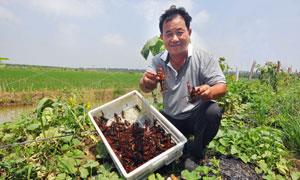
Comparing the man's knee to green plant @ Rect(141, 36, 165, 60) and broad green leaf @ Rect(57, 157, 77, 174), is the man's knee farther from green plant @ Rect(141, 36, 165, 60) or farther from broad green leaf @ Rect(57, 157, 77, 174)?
green plant @ Rect(141, 36, 165, 60)

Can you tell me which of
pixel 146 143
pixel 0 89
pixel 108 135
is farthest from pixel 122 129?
pixel 0 89

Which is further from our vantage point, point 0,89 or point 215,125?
point 0,89

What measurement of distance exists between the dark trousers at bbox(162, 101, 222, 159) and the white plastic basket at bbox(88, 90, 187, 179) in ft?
0.72

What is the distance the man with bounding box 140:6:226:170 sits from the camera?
7.89 ft

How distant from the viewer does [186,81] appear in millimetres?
2557

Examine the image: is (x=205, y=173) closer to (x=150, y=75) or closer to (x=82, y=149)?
(x=150, y=75)

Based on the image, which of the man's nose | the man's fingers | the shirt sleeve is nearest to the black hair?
the man's nose

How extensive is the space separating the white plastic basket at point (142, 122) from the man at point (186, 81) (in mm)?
186

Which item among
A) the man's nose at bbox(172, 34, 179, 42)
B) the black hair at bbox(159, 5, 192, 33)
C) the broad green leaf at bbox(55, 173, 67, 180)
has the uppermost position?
the black hair at bbox(159, 5, 192, 33)

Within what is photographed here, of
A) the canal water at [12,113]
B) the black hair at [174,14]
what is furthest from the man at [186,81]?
the canal water at [12,113]

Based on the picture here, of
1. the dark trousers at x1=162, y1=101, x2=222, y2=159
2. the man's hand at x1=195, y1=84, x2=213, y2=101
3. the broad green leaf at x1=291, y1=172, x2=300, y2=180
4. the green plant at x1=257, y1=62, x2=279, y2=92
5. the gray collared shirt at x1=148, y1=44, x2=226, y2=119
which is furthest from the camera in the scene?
the green plant at x1=257, y1=62, x2=279, y2=92

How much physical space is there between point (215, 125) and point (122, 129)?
0.83 metres

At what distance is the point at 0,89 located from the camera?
552 inches

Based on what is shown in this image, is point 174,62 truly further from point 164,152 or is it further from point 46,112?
point 46,112
